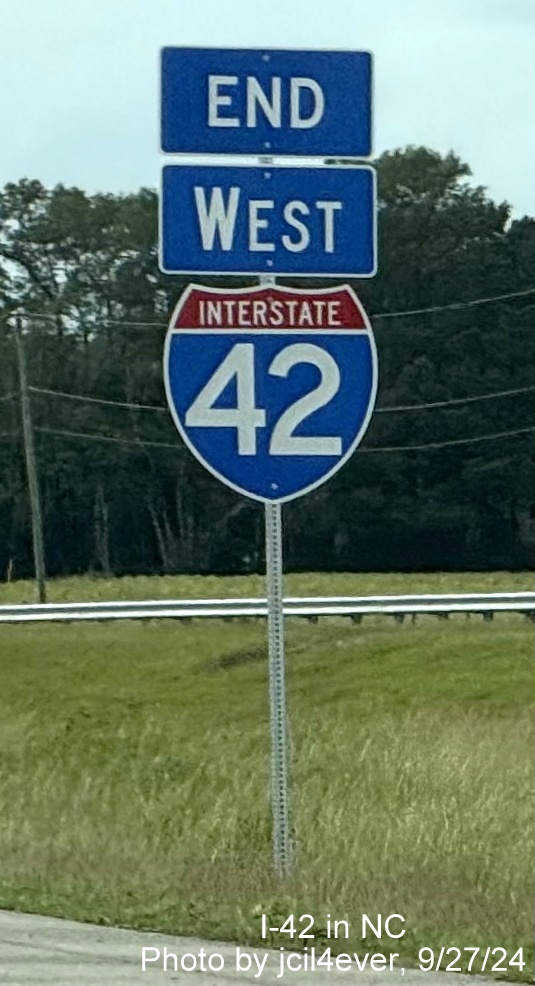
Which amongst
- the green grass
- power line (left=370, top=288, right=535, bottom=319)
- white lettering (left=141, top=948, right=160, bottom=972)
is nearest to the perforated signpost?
white lettering (left=141, top=948, right=160, bottom=972)

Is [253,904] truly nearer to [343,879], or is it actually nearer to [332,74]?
[343,879]

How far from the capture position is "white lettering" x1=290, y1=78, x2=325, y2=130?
1041 cm

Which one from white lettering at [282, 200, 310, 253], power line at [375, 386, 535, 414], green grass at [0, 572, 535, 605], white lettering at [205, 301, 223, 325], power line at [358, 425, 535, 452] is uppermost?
white lettering at [282, 200, 310, 253]

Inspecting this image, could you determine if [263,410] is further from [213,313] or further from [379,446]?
[379,446]

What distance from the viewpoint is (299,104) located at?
1045 centimetres

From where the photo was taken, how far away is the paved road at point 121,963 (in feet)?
26.5

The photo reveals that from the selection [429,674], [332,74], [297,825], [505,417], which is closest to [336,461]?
[332,74]

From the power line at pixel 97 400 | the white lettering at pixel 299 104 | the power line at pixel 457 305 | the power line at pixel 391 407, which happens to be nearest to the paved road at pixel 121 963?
the white lettering at pixel 299 104

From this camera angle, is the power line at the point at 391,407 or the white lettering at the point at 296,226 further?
the power line at the point at 391,407

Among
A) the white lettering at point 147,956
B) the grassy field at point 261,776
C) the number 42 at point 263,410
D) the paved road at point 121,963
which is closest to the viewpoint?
the paved road at point 121,963

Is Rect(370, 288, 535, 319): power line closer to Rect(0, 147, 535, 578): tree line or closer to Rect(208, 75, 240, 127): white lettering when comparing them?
Rect(0, 147, 535, 578): tree line

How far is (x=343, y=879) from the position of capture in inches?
422

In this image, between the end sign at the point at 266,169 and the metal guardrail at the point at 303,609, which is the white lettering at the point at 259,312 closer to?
the end sign at the point at 266,169

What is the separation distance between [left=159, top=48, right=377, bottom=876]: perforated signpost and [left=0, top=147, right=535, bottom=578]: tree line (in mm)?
67388
